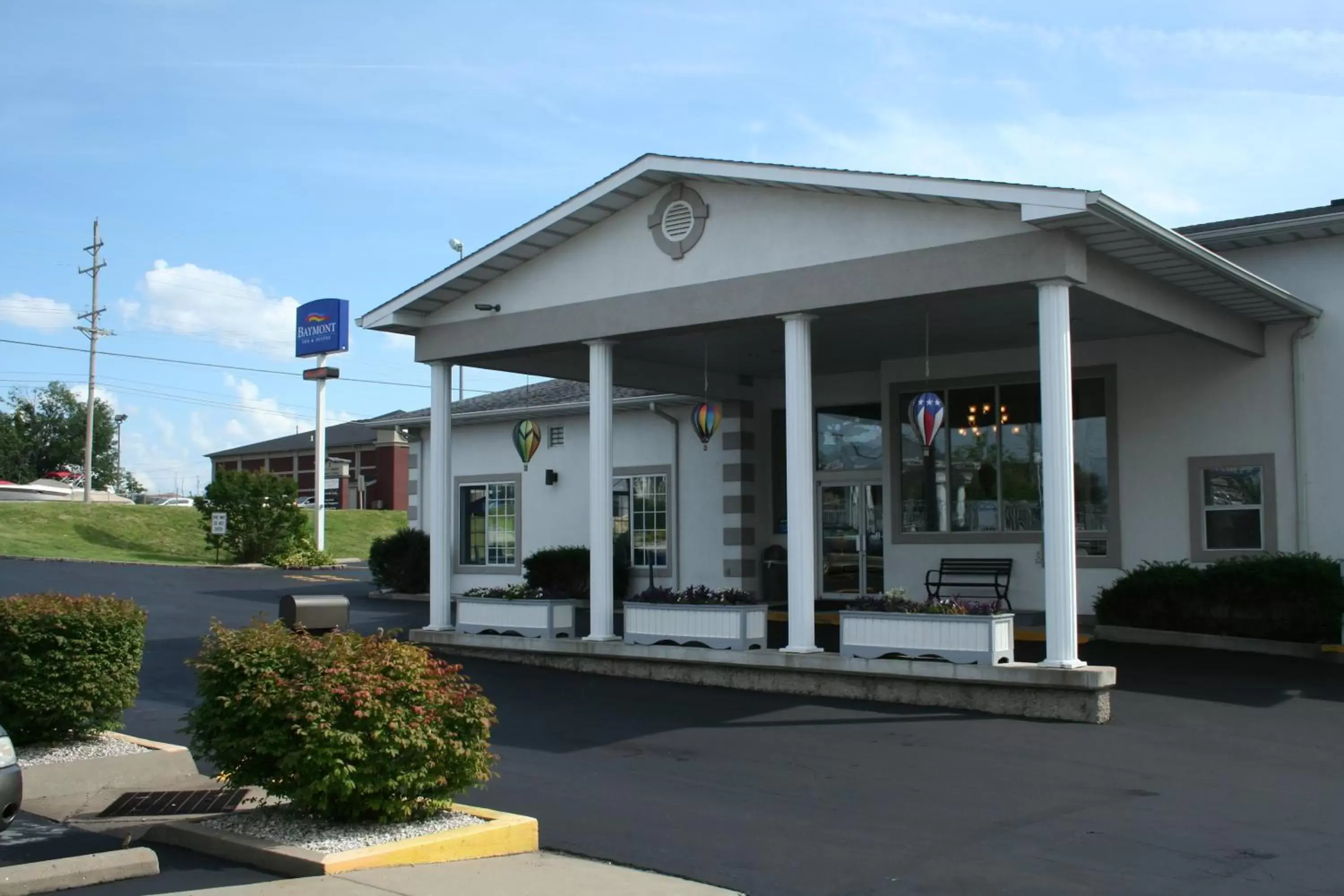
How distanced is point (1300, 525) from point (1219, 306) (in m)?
3.09

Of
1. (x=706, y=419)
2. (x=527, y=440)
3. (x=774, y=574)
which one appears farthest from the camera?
(x=774, y=574)

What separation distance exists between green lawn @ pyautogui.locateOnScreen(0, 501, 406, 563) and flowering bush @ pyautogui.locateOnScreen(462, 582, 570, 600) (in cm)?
2205

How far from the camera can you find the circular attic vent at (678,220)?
49.8 feet

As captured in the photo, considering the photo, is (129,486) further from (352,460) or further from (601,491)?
(601,491)

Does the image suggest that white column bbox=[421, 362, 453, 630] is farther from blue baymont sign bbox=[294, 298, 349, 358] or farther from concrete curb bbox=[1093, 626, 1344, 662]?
blue baymont sign bbox=[294, 298, 349, 358]

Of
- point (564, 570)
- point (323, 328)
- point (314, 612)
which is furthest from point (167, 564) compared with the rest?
point (314, 612)

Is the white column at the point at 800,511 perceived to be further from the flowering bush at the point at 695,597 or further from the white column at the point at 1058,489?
the white column at the point at 1058,489

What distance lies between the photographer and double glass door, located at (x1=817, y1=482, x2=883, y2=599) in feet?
67.5

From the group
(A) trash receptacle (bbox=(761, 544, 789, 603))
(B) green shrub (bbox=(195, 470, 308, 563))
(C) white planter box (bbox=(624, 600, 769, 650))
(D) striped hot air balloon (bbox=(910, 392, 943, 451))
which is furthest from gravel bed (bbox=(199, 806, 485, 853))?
(B) green shrub (bbox=(195, 470, 308, 563))

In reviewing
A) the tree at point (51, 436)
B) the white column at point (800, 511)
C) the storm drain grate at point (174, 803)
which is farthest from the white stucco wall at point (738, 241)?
the tree at point (51, 436)

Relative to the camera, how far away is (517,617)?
1684cm

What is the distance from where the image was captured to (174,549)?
141 feet

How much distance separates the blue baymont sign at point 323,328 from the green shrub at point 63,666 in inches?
1125

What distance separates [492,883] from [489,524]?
1917cm
